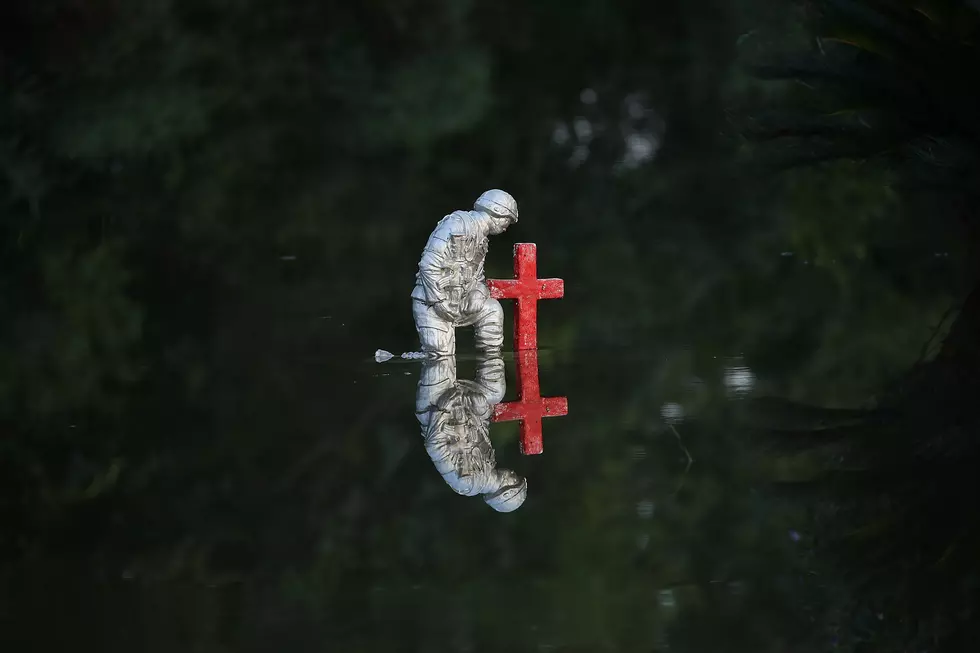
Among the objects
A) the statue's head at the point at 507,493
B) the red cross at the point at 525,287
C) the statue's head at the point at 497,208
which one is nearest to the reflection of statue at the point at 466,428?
the statue's head at the point at 507,493

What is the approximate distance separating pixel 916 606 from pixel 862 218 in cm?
463

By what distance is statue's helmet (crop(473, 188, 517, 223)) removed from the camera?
283 centimetres

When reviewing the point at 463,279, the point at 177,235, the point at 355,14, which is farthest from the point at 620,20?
the point at 463,279

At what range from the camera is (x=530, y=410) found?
7.56 feet

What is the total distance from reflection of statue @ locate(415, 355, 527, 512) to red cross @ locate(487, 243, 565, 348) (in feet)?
0.43

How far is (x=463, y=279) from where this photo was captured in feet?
9.23

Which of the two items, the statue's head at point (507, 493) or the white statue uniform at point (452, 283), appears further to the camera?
the white statue uniform at point (452, 283)

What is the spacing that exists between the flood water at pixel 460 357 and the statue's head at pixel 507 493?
0.04 meters

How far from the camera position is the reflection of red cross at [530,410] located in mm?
2066

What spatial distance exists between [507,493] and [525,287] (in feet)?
4.07

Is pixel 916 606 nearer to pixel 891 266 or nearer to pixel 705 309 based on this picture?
pixel 705 309

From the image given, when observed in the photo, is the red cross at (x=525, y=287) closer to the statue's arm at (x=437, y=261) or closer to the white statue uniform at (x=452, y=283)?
the white statue uniform at (x=452, y=283)

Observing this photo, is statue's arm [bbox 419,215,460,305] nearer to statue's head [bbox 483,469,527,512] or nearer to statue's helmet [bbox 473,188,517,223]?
statue's helmet [bbox 473,188,517,223]

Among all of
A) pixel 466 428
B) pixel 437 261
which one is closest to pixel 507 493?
pixel 466 428
